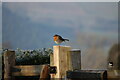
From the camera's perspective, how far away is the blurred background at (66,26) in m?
2.61

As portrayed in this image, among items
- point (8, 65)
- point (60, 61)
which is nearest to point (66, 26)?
point (60, 61)

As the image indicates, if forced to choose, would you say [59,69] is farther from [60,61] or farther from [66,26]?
[66,26]

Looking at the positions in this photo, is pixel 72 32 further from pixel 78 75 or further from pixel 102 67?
pixel 78 75

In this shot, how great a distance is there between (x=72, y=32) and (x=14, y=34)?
862mm

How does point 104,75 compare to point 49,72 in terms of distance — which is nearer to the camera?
point 104,75

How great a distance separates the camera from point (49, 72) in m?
2.13

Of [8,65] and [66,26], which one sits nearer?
[8,65]

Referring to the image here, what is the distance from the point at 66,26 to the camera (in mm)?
2762

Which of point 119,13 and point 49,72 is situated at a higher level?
point 119,13

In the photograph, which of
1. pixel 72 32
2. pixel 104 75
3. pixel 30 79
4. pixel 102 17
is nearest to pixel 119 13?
pixel 102 17

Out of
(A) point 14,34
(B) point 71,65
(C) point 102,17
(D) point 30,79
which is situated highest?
(C) point 102,17

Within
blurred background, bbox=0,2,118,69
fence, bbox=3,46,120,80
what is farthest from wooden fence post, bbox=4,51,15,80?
blurred background, bbox=0,2,118,69

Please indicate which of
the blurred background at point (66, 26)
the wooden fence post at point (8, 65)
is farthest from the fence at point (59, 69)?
the blurred background at point (66, 26)

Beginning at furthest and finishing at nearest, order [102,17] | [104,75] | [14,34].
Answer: [14,34] < [102,17] < [104,75]
